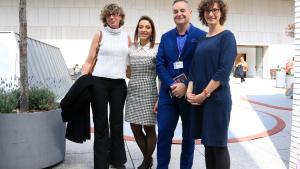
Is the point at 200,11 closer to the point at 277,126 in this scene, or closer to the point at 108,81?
the point at 108,81

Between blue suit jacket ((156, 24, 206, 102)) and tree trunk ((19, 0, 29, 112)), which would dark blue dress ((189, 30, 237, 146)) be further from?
tree trunk ((19, 0, 29, 112))

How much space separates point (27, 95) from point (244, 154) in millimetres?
3104

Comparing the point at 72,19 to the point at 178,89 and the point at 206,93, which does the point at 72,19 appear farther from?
the point at 206,93

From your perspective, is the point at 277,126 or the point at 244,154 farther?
the point at 277,126

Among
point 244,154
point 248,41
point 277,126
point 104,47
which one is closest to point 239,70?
point 248,41

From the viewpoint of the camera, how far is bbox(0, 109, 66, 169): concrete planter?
12.6ft

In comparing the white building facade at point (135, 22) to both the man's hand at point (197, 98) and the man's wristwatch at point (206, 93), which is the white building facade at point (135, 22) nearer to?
the man's hand at point (197, 98)

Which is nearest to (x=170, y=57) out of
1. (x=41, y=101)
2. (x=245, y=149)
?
(x=41, y=101)

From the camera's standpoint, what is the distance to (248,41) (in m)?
35.5

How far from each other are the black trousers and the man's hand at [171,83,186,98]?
82cm

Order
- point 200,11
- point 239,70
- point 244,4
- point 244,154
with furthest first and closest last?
1. point 244,4
2. point 239,70
3. point 244,154
4. point 200,11

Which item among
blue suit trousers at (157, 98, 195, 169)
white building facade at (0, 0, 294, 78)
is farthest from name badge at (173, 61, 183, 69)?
white building facade at (0, 0, 294, 78)

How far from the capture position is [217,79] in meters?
3.02

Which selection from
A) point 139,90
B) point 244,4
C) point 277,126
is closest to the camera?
point 139,90
